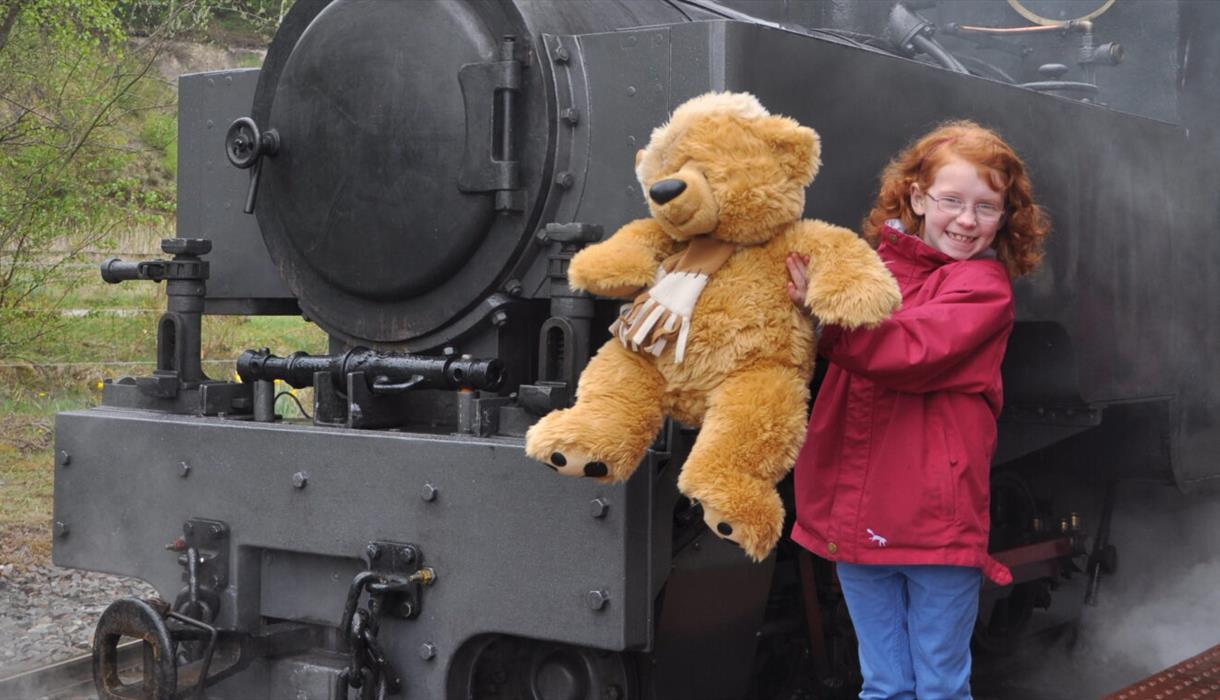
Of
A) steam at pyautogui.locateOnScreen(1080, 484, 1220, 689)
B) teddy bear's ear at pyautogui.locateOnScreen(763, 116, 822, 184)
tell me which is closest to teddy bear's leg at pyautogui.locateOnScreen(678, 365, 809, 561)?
teddy bear's ear at pyautogui.locateOnScreen(763, 116, 822, 184)

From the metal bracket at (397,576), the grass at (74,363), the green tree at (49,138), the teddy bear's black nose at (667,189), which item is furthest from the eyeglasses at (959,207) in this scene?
the green tree at (49,138)

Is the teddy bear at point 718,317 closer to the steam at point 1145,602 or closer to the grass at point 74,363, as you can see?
the steam at point 1145,602

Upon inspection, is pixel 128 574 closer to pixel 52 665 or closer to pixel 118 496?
pixel 118 496

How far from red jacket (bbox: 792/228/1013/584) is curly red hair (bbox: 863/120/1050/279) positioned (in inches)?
2.7

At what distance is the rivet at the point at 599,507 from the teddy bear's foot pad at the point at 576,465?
31 centimetres

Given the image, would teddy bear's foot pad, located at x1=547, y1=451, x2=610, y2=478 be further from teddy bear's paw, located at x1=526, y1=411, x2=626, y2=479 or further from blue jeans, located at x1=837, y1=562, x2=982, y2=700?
blue jeans, located at x1=837, y1=562, x2=982, y2=700

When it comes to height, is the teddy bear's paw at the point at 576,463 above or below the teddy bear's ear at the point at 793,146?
below

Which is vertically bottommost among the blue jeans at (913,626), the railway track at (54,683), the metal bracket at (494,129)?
the railway track at (54,683)

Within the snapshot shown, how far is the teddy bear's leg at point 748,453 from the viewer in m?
2.15

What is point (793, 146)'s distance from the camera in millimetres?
2262

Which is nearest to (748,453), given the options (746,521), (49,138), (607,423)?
(746,521)

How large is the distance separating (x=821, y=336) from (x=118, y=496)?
5.85 ft

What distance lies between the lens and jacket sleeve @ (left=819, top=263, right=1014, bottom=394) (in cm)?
217

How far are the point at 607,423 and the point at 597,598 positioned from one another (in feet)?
1.48
